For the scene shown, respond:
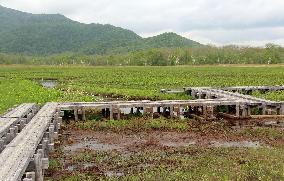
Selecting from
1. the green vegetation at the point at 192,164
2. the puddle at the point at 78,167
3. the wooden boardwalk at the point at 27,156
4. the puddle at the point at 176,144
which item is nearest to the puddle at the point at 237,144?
the puddle at the point at 176,144

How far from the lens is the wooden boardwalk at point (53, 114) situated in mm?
11680

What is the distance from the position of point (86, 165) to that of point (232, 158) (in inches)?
191

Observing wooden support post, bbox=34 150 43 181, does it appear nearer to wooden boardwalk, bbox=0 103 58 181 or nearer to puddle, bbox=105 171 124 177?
wooden boardwalk, bbox=0 103 58 181

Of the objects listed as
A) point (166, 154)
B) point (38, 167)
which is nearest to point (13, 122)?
point (166, 154)

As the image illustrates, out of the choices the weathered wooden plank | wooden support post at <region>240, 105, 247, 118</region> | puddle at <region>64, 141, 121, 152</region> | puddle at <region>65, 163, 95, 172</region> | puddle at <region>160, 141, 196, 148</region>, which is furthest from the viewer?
wooden support post at <region>240, 105, 247, 118</region>

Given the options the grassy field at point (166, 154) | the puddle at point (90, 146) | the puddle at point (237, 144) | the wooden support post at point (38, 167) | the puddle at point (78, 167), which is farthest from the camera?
the puddle at point (237, 144)

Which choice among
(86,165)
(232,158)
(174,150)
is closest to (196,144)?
(174,150)

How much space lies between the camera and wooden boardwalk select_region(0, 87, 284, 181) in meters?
11.7

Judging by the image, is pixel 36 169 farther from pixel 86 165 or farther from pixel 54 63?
pixel 54 63

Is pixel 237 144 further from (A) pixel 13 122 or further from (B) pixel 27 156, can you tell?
(B) pixel 27 156

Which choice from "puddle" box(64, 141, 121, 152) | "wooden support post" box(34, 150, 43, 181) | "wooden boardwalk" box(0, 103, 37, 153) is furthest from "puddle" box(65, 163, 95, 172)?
"wooden support post" box(34, 150, 43, 181)

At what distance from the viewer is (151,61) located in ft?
448

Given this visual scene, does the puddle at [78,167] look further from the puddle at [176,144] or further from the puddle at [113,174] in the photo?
the puddle at [176,144]

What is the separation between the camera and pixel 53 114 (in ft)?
67.9
